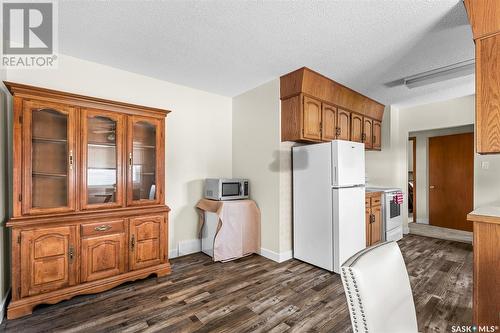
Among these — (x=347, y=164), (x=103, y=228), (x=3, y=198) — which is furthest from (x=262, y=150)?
(x=3, y=198)

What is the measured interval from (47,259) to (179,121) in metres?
2.16

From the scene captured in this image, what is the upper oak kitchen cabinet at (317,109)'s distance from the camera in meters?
3.12

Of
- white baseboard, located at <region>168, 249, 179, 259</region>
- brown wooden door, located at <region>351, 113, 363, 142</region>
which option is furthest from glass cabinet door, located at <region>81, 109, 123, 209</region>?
brown wooden door, located at <region>351, 113, 363, 142</region>

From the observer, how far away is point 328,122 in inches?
139

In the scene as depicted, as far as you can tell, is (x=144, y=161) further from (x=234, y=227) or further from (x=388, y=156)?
(x=388, y=156)

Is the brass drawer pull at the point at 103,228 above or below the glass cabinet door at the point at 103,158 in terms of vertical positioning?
below

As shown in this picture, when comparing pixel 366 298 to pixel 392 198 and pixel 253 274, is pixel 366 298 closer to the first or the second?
pixel 253 274

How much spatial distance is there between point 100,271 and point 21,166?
120 cm

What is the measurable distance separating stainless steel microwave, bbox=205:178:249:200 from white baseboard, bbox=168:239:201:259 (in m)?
0.72

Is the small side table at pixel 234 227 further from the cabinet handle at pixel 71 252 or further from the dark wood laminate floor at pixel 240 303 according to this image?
the cabinet handle at pixel 71 252

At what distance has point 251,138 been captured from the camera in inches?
148

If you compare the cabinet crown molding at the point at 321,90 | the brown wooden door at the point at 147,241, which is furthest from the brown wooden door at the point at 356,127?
the brown wooden door at the point at 147,241

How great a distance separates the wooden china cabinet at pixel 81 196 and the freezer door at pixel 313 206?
176 cm

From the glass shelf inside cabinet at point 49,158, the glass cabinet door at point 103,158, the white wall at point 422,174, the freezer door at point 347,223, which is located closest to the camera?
the glass shelf inside cabinet at point 49,158
